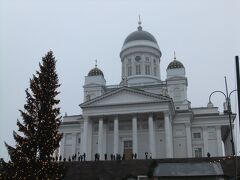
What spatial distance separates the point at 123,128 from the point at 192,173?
22.5 meters

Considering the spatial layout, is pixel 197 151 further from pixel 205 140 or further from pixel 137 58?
pixel 137 58

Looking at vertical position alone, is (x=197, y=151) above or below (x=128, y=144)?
below

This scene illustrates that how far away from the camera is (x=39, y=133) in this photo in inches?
960

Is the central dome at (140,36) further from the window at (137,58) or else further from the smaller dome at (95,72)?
the smaller dome at (95,72)

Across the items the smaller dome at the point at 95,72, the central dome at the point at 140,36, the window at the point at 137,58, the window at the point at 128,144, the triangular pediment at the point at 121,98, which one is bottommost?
the window at the point at 128,144

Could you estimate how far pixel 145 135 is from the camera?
164ft

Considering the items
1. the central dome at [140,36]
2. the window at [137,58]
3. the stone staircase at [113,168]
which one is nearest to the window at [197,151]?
the stone staircase at [113,168]

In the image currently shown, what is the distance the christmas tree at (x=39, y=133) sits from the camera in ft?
76.9

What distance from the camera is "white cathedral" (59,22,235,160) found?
47875 mm

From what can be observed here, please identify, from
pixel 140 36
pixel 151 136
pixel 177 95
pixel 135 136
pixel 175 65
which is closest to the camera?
pixel 151 136

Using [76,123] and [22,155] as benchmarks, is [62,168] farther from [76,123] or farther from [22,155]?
[76,123]

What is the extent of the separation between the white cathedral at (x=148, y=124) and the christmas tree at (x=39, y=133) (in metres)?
22.8

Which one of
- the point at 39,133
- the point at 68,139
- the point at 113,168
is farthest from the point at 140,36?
the point at 39,133

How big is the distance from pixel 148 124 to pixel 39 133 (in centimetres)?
2660
